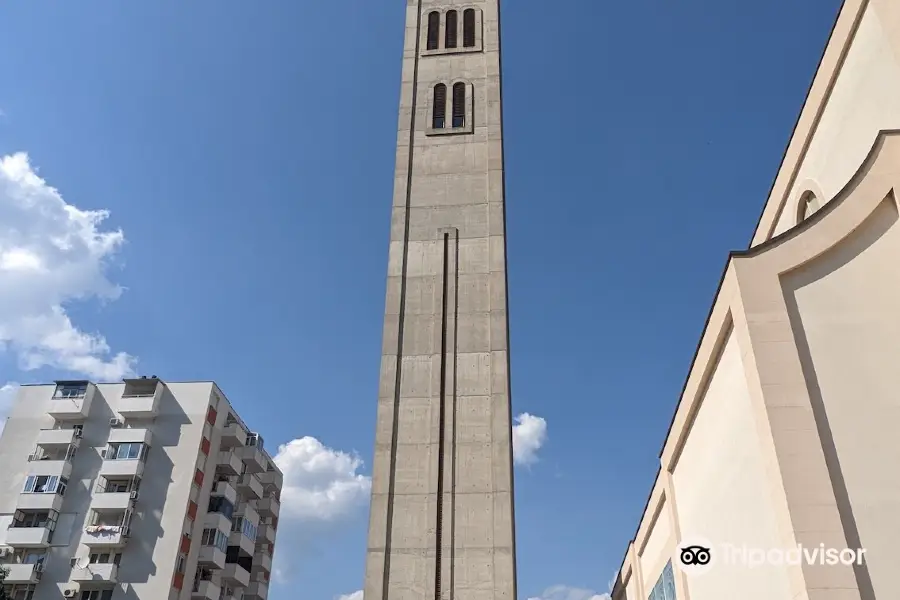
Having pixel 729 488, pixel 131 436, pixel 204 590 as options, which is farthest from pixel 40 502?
pixel 729 488

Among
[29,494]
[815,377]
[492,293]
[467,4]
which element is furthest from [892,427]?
[29,494]

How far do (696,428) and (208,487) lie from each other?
2996 cm

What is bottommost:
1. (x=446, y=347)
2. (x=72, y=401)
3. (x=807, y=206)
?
(x=446, y=347)

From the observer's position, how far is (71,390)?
38375mm

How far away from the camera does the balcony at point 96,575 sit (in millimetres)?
32812

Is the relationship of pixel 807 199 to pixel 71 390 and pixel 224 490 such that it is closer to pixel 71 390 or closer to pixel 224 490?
pixel 224 490

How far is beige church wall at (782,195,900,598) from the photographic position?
926 centimetres

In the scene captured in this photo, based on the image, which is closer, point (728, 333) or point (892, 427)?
point (892, 427)

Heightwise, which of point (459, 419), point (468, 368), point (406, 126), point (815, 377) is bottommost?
point (815, 377)

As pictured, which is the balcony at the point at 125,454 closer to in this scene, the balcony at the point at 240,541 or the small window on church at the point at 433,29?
the balcony at the point at 240,541

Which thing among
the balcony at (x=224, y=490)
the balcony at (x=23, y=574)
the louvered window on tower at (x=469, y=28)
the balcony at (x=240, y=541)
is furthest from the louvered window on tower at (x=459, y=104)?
the balcony at (x=23, y=574)

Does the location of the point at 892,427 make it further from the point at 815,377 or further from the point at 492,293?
the point at 492,293

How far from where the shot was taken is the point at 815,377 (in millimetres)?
10289

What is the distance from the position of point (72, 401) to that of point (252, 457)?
32.2 ft
